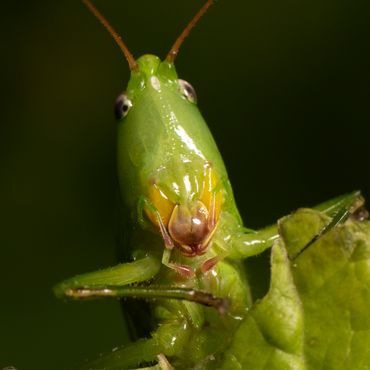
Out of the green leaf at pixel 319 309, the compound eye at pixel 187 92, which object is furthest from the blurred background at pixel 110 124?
the green leaf at pixel 319 309

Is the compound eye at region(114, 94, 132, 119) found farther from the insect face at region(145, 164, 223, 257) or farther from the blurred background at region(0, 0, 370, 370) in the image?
the blurred background at region(0, 0, 370, 370)

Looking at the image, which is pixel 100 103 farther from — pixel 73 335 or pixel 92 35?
pixel 73 335

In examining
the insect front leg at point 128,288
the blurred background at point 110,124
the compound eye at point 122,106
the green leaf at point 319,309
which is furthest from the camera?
the blurred background at point 110,124

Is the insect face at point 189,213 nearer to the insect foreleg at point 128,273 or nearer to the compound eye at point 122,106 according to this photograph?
the insect foreleg at point 128,273

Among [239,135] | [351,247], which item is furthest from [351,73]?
[351,247]

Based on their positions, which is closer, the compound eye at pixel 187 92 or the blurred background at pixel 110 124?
the compound eye at pixel 187 92

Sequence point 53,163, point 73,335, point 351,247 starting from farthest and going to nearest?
point 53,163
point 73,335
point 351,247

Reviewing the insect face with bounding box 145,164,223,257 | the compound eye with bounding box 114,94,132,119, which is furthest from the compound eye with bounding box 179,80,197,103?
the insect face with bounding box 145,164,223,257
